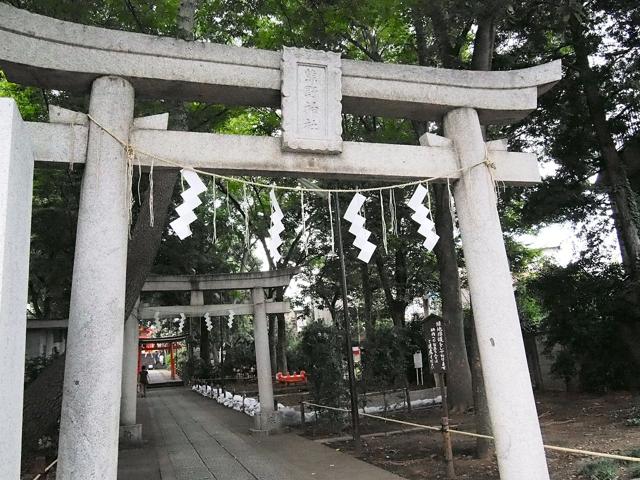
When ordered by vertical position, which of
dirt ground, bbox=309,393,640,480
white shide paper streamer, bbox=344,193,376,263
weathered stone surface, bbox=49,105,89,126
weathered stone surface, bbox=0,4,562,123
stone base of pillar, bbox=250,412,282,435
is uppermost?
weathered stone surface, bbox=0,4,562,123

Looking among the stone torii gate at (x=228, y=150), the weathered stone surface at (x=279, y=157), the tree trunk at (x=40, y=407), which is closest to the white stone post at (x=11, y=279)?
the stone torii gate at (x=228, y=150)

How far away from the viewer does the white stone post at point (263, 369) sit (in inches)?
484

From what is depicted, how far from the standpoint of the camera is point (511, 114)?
17.5 ft

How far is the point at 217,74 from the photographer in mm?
4391

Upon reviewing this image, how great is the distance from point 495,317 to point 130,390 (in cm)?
962

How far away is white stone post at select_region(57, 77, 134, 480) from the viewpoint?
345cm

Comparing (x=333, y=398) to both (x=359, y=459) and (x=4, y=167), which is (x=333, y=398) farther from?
(x=4, y=167)

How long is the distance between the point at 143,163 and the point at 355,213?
1998 mm

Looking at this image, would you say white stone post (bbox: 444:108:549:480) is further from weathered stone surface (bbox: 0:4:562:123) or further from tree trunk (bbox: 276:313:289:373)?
tree trunk (bbox: 276:313:289:373)


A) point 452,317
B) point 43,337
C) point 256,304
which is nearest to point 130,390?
point 256,304

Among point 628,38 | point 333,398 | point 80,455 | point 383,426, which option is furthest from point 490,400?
point 628,38

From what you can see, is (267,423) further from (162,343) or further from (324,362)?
(162,343)

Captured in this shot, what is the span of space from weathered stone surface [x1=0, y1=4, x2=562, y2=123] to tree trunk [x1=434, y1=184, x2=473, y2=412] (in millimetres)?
8285

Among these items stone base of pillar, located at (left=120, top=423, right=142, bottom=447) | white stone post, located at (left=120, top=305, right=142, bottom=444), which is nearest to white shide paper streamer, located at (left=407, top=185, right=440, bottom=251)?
white stone post, located at (left=120, top=305, right=142, bottom=444)
